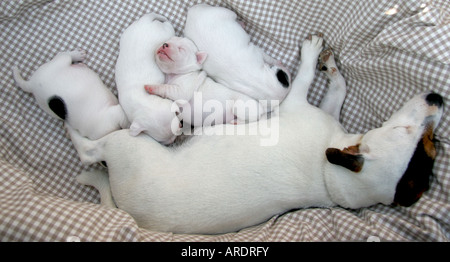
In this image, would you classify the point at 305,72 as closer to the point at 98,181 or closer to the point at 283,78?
the point at 283,78

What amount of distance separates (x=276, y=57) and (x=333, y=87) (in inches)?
17.7

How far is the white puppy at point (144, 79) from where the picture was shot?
7.66ft

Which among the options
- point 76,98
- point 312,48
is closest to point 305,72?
point 312,48

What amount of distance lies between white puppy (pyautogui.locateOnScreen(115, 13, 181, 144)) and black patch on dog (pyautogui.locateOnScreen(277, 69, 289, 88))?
0.70 m

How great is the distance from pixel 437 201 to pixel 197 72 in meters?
1.59

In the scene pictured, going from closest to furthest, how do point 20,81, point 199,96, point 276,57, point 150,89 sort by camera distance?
1. point 150,89
2. point 199,96
3. point 20,81
4. point 276,57

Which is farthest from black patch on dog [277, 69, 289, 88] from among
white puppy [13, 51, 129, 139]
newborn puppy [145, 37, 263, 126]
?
white puppy [13, 51, 129, 139]

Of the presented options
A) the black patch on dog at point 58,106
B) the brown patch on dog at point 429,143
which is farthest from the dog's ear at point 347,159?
the black patch on dog at point 58,106

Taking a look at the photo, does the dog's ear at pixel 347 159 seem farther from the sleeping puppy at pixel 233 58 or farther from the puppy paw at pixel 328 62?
the puppy paw at pixel 328 62

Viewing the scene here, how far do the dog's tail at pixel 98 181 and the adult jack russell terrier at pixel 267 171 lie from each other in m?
0.13

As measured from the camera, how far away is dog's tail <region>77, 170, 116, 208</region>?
8.12 ft

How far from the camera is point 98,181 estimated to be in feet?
8.25

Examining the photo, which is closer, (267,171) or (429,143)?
(429,143)
